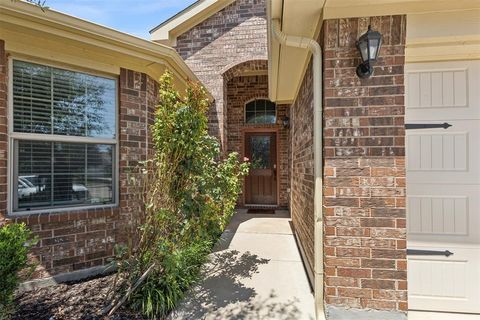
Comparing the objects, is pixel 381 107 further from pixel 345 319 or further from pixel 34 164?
pixel 34 164

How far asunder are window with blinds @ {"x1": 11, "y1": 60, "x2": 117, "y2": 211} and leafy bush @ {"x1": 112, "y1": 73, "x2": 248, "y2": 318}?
106cm

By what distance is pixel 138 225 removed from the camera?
108 inches

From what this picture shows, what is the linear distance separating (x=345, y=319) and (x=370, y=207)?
990 millimetres

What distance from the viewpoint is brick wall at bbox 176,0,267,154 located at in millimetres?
6109

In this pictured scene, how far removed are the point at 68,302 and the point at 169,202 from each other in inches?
56.3

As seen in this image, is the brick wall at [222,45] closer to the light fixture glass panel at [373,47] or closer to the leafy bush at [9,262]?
the light fixture glass panel at [373,47]

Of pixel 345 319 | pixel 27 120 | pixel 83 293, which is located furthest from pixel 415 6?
pixel 83 293

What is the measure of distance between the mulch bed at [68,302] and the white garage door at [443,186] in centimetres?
271

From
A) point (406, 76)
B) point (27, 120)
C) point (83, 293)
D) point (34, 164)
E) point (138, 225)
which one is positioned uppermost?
point (406, 76)

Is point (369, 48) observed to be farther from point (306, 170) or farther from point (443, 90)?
point (306, 170)

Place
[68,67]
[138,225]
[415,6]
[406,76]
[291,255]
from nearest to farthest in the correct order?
1. [415,6]
2. [406,76]
3. [138,225]
4. [68,67]
5. [291,255]

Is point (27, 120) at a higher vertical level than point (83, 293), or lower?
higher

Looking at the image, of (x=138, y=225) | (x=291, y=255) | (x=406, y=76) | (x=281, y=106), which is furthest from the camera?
(x=281, y=106)

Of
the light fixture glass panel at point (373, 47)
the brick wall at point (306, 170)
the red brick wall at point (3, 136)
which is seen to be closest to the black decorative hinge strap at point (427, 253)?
the brick wall at point (306, 170)
